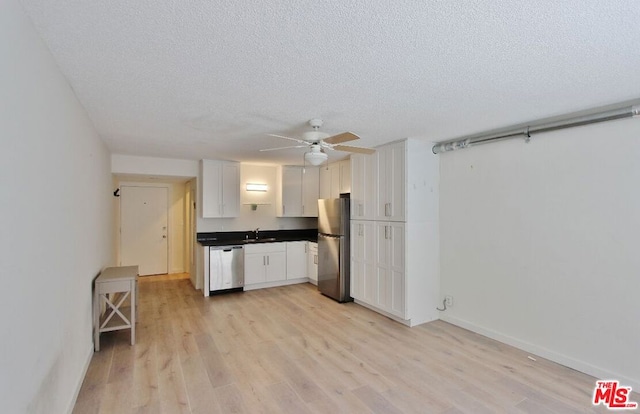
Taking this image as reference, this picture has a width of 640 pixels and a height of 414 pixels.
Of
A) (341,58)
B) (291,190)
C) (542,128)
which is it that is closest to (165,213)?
(291,190)

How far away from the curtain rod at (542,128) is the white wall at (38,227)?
3.84 metres

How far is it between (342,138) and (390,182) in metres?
1.49

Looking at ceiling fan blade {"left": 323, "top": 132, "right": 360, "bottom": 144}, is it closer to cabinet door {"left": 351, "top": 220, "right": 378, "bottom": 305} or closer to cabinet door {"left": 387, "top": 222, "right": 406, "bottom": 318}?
cabinet door {"left": 387, "top": 222, "right": 406, "bottom": 318}

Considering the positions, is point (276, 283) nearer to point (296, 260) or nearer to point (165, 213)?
point (296, 260)

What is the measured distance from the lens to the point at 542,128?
9.99 ft

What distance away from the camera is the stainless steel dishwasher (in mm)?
5268

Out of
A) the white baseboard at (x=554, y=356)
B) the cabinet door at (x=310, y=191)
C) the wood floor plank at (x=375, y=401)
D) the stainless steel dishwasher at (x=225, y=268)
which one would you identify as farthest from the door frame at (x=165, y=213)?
the white baseboard at (x=554, y=356)

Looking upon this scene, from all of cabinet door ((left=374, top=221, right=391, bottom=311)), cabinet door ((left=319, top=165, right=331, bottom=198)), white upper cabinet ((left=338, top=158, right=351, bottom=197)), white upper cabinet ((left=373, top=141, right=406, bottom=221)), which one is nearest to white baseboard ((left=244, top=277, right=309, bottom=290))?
cabinet door ((left=319, top=165, right=331, bottom=198))

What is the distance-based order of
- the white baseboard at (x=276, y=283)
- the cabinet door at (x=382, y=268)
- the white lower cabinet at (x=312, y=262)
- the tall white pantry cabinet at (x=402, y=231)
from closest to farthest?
the tall white pantry cabinet at (x=402, y=231)
the cabinet door at (x=382, y=268)
the white baseboard at (x=276, y=283)
the white lower cabinet at (x=312, y=262)

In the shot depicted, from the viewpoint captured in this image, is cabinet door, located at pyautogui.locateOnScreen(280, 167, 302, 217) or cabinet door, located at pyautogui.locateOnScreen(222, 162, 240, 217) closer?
cabinet door, located at pyautogui.locateOnScreen(222, 162, 240, 217)

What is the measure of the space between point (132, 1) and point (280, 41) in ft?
2.23

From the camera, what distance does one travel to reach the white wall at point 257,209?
6.07 meters

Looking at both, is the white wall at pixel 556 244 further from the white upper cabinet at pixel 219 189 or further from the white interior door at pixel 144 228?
the white interior door at pixel 144 228

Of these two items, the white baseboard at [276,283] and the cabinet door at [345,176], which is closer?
the cabinet door at [345,176]
